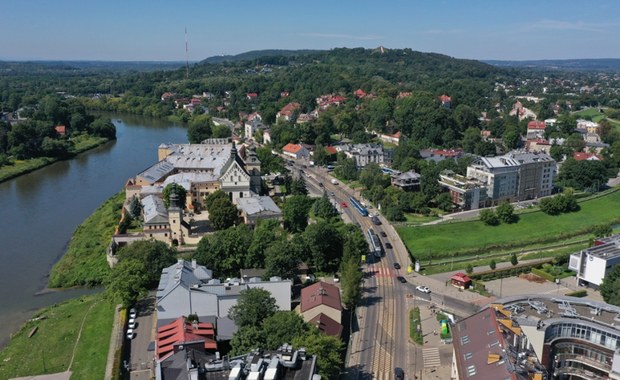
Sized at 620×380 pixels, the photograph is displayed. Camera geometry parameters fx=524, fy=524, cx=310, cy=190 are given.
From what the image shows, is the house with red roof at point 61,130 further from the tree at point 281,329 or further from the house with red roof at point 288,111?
the tree at point 281,329

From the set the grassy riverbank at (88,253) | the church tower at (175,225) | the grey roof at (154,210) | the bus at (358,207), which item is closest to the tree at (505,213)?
the bus at (358,207)

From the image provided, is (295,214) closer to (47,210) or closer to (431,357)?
(431,357)

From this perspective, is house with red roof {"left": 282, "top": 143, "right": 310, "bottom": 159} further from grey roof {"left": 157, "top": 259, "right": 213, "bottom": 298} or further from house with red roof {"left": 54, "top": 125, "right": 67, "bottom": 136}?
grey roof {"left": 157, "top": 259, "right": 213, "bottom": 298}

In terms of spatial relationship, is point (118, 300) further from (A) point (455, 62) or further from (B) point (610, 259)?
(A) point (455, 62)

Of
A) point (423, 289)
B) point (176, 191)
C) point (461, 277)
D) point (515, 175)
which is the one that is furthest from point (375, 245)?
point (515, 175)

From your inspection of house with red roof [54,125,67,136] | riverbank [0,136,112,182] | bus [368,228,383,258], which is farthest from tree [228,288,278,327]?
house with red roof [54,125,67,136]

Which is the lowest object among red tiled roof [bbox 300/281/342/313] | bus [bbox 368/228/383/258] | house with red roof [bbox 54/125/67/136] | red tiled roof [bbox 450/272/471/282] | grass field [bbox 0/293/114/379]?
grass field [bbox 0/293/114/379]
